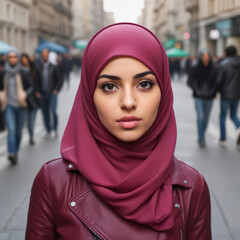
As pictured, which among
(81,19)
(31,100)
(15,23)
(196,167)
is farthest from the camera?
(81,19)

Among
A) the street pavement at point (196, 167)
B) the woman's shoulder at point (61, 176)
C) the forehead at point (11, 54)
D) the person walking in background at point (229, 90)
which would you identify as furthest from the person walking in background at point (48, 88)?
the woman's shoulder at point (61, 176)

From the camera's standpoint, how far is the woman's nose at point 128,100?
5.36 feet

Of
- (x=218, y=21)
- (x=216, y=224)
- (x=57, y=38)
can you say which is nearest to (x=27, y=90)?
(x=216, y=224)

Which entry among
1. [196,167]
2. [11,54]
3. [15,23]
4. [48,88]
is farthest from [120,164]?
[15,23]

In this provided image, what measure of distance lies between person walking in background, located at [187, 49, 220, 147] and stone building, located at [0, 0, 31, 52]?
33.3 meters

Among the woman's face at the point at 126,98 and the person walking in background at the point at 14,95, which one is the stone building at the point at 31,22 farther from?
the woman's face at the point at 126,98

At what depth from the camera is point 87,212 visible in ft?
5.75

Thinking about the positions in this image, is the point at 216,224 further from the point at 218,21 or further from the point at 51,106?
the point at 218,21

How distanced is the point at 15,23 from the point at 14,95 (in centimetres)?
3941

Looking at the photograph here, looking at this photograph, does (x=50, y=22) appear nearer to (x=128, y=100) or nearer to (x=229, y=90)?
(x=229, y=90)

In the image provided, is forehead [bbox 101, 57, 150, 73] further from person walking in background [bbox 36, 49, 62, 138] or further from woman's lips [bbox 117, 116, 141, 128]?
person walking in background [bbox 36, 49, 62, 138]

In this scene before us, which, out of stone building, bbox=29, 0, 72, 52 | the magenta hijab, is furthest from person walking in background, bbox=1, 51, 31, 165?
stone building, bbox=29, 0, 72, 52

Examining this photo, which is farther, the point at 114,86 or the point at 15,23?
the point at 15,23

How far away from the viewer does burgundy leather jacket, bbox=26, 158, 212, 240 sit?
5.68ft
